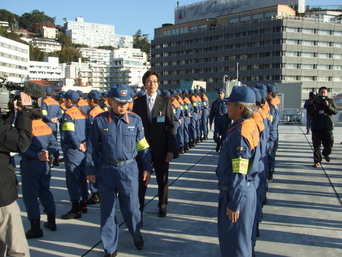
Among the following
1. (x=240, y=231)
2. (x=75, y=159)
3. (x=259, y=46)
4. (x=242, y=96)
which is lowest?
(x=240, y=231)

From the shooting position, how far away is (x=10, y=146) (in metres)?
3.20

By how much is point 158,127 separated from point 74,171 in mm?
1548

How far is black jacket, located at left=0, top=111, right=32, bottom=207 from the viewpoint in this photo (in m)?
3.19

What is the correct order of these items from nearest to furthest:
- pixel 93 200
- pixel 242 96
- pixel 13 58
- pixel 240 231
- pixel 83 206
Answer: pixel 240 231, pixel 242 96, pixel 83 206, pixel 93 200, pixel 13 58

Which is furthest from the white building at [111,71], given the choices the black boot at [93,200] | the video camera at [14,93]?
the video camera at [14,93]

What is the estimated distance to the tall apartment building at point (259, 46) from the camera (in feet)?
272

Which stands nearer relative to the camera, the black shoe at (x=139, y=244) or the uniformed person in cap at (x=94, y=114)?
the black shoe at (x=139, y=244)

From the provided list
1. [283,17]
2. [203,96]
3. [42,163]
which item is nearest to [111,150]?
[42,163]

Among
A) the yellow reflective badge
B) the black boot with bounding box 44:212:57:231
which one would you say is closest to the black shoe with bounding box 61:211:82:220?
the black boot with bounding box 44:212:57:231

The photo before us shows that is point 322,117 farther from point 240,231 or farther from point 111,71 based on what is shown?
point 111,71

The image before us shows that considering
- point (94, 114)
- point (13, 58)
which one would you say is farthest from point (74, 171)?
point (13, 58)

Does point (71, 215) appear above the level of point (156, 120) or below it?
below

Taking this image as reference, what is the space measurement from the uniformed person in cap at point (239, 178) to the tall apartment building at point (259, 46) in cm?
7648

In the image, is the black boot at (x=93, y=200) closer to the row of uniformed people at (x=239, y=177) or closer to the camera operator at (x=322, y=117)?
the row of uniformed people at (x=239, y=177)
